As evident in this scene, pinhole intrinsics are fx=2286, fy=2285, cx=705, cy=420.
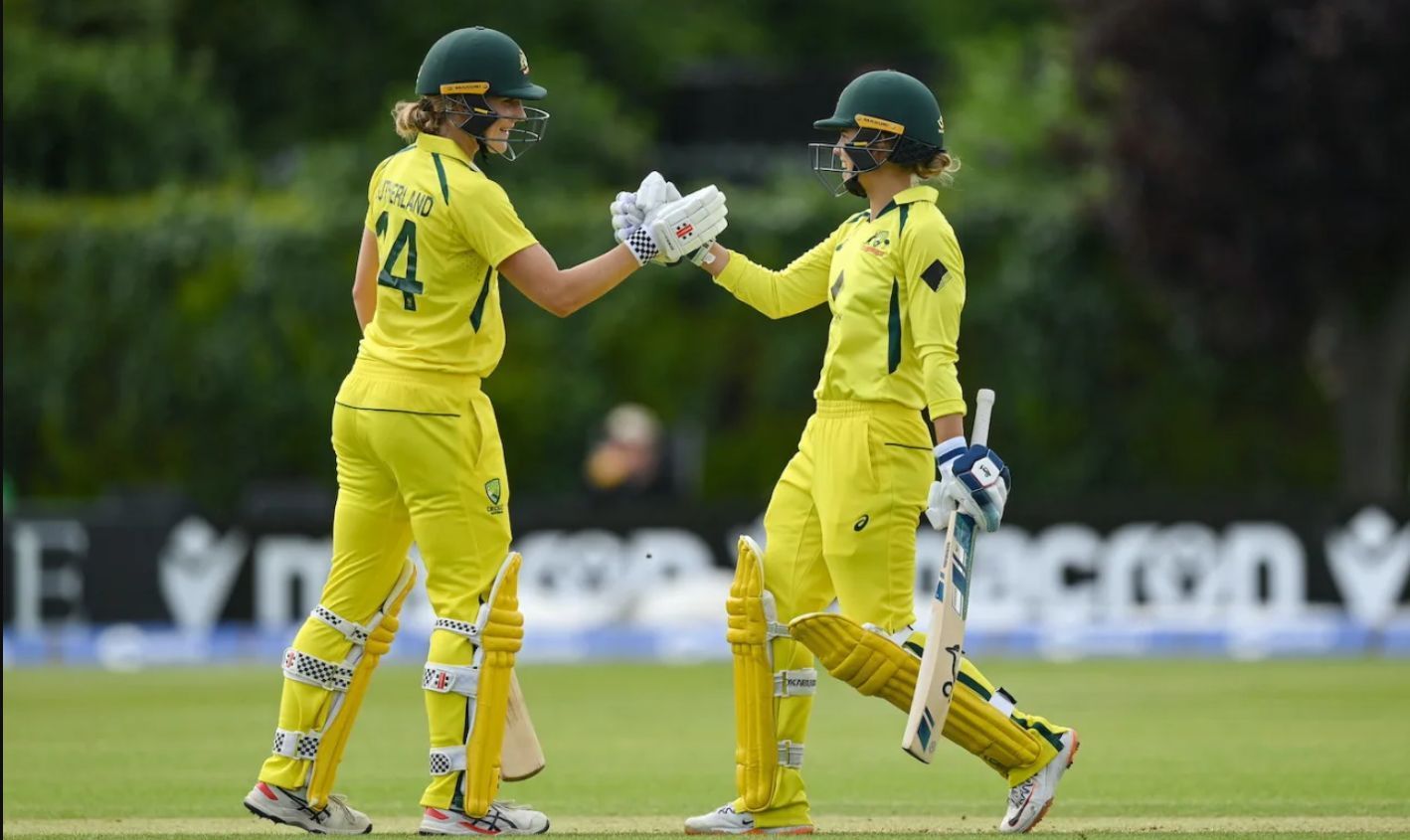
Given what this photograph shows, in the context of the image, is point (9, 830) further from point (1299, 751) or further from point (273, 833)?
point (1299, 751)

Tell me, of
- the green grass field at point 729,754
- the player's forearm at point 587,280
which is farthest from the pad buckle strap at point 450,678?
the player's forearm at point 587,280

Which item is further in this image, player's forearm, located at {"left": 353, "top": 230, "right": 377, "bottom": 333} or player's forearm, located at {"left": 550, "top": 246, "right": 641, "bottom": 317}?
player's forearm, located at {"left": 353, "top": 230, "right": 377, "bottom": 333}

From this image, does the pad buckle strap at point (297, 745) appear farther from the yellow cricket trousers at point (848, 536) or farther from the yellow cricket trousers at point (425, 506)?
the yellow cricket trousers at point (848, 536)

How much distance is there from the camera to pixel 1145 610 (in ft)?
41.8

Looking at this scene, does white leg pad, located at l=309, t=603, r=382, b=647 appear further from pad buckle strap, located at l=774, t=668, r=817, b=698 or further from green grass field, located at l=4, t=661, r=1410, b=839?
pad buckle strap, located at l=774, t=668, r=817, b=698

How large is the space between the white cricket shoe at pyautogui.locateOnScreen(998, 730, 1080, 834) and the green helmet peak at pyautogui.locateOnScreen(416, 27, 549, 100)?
2.00 metres

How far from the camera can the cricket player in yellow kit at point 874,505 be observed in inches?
212

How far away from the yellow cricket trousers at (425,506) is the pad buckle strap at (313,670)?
0.02m

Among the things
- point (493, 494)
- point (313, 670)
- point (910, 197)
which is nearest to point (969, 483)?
point (910, 197)

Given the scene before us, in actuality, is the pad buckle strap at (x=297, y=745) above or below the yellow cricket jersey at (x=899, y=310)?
below

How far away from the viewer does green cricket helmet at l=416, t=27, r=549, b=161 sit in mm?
5441

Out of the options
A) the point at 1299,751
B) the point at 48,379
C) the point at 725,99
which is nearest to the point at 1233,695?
the point at 1299,751

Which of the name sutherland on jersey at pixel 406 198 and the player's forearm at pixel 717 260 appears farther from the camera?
the player's forearm at pixel 717 260

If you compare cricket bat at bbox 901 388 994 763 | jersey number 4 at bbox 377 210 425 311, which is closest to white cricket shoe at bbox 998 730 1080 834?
cricket bat at bbox 901 388 994 763
